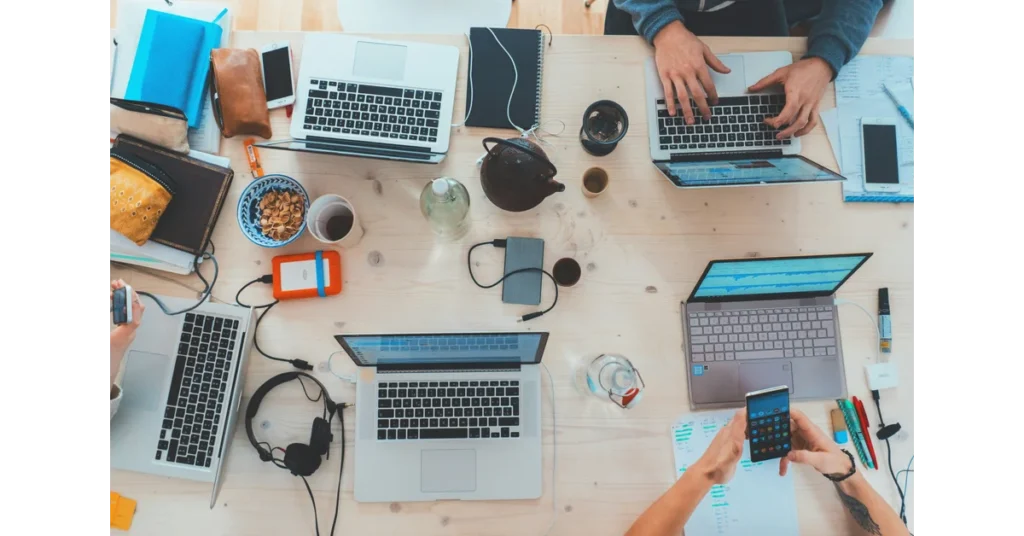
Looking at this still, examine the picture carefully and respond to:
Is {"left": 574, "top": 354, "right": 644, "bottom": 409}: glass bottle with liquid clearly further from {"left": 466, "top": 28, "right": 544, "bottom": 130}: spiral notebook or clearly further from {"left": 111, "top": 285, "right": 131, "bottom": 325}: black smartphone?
{"left": 111, "top": 285, "right": 131, "bottom": 325}: black smartphone

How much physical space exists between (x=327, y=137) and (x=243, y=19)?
1.16 metres

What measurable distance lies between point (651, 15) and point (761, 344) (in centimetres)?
77

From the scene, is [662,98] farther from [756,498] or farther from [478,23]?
[756,498]

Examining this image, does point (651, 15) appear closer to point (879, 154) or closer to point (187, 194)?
point (879, 154)

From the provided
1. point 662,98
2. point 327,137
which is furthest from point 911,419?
point 327,137

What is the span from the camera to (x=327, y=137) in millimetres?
1180

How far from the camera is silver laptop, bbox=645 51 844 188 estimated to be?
1.19m

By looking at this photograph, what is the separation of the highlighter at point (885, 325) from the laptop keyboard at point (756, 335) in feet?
0.34

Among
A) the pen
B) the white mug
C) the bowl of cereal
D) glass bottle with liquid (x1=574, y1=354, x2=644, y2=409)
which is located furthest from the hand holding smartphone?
the pen

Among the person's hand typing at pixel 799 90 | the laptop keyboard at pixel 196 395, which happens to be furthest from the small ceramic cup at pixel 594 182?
the laptop keyboard at pixel 196 395

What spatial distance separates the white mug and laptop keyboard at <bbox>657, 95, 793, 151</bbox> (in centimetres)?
69

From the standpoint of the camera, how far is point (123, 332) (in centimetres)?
104

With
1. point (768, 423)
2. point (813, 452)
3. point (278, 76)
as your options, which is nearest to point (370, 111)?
point (278, 76)
